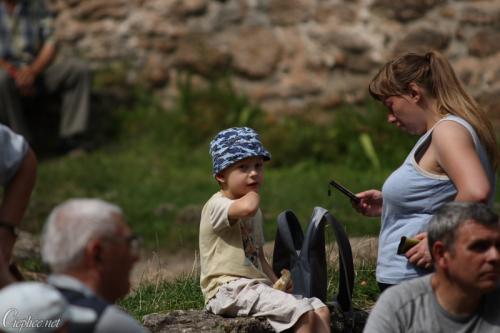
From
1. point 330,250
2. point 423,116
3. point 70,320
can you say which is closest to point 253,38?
point 330,250

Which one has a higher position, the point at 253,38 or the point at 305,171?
the point at 253,38

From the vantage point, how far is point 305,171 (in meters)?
8.41

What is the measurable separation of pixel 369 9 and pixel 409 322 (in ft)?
18.5

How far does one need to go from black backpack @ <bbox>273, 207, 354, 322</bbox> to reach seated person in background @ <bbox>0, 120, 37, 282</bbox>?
1237 mm

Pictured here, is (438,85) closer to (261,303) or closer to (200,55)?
(261,303)

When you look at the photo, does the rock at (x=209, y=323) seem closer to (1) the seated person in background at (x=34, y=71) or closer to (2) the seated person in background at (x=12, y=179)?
(2) the seated person in background at (x=12, y=179)

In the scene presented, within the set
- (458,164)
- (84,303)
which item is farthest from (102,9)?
(84,303)

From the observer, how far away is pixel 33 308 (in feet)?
9.00

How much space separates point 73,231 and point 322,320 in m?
1.45

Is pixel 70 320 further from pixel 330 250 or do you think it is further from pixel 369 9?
pixel 369 9

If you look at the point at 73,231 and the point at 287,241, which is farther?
the point at 287,241

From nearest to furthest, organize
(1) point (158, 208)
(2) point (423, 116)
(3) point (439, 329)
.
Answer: (3) point (439, 329) < (2) point (423, 116) < (1) point (158, 208)

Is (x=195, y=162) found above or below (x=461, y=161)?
below

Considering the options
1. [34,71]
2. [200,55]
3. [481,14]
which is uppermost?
[481,14]
